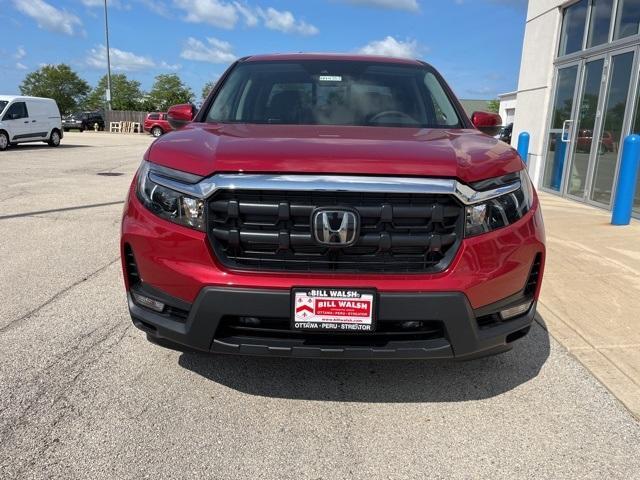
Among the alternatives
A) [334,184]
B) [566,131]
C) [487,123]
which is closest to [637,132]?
[566,131]

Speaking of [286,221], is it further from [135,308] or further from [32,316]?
[32,316]

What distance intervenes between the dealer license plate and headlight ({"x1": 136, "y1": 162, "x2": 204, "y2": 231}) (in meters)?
0.54

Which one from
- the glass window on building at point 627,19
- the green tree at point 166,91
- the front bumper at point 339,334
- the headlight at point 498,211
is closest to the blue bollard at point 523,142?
the glass window on building at point 627,19

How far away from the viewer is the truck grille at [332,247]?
2295 mm

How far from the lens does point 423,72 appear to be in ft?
12.8

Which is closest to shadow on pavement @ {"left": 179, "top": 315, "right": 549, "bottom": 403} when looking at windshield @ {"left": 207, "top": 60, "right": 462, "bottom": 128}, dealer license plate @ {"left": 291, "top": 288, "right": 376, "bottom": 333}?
dealer license plate @ {"left": 291, "top": 288, "right": 376, "bottom": 333}

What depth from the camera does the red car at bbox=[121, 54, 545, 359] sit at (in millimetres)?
2268

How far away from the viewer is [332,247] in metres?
2.29

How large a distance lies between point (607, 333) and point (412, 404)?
1728 millimetres

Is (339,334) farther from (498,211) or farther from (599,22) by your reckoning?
(599,22)

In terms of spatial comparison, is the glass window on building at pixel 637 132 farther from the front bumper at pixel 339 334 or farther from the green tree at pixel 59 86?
the green tree at pixel 59 86

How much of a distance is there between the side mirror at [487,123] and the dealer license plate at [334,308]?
1.96 metres

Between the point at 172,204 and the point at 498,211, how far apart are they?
144 cm

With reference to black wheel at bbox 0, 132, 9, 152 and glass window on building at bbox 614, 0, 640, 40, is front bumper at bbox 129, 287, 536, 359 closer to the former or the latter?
glass window on building at bbox 614, 0, 640, 40
